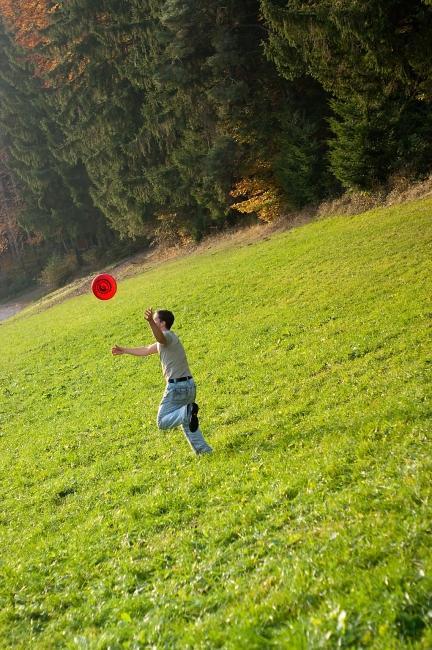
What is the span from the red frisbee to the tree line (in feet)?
46.0

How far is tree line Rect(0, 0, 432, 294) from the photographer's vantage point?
22188 millimetres

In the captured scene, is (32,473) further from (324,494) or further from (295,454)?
(324,494)

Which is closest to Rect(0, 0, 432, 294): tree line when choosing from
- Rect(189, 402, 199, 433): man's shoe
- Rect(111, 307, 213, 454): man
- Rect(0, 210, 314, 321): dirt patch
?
Rect(0, 210, 314, 321): dirt patch

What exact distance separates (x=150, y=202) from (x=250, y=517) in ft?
137

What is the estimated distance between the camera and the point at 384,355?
11.8 metres

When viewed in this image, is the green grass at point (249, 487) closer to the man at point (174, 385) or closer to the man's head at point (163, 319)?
the man at point (174, 385)

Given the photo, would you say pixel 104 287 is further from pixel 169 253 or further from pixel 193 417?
pixel 169 253

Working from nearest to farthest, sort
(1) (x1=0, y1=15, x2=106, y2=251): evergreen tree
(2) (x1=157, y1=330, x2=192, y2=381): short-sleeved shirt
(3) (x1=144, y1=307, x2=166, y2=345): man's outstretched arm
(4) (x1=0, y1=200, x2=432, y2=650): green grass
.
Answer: (4) (x1=0, y1=200, x2=432, y2=650): green grass
(3) (x1=144, y1=307, x2=166, y2=345): man's outstretched arm
(2) (x1=157, y1=330, x2=192, y2=381): short-sleeved shirt
(1) (x1=0, y1=15, x2=106, y2=251): evergreen tree

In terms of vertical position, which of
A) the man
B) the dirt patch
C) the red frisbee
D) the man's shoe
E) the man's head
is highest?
the red frisbee

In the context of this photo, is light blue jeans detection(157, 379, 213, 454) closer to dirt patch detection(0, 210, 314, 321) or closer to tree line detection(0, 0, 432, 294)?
tree line detection(0, 0, 432, 294)

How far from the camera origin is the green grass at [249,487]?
16.3 feet

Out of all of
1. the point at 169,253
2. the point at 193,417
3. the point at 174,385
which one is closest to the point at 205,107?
the point at 169,253

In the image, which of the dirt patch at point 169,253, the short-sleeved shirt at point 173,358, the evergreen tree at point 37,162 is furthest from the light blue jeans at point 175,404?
the evergreen tree at point 37,162

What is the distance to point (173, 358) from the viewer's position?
31.4 feet
